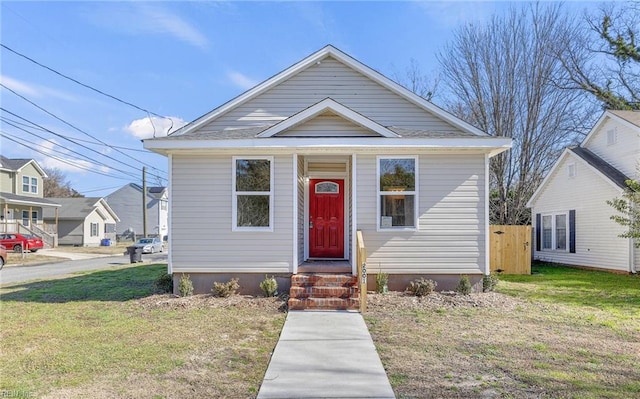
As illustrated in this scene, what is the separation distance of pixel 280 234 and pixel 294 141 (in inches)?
80.1

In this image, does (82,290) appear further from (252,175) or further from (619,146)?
(619,146)

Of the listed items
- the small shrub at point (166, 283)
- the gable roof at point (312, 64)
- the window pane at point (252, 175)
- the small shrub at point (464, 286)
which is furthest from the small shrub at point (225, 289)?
the small shrub at point (464, 286)

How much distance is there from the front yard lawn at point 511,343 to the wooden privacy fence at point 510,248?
4137 mm

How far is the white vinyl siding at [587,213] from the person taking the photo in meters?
13.9

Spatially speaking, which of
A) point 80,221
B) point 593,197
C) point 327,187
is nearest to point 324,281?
point 327,187

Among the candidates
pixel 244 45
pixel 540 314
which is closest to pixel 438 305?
pixel 540 314

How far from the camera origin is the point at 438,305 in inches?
318

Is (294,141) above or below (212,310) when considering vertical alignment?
above

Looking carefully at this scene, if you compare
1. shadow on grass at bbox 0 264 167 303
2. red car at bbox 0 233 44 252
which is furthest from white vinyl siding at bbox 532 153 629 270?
red car at bbox 0 233 44 252

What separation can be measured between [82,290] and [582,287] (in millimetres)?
12943

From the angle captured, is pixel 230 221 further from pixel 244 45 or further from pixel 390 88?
pixel 244 45

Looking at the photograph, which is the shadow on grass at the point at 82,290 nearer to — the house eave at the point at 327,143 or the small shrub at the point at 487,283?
the house eave at the point at 327,143

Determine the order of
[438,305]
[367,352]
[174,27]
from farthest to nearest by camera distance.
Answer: [174,27], [438,305], [367,352]

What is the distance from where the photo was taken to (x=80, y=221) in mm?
37406
